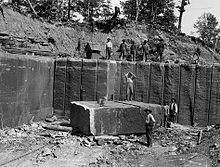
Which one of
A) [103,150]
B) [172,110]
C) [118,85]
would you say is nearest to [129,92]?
[118,85]

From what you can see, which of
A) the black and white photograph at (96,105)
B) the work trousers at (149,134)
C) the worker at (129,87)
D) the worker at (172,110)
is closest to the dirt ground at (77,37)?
the black and white photograph at (96,105)

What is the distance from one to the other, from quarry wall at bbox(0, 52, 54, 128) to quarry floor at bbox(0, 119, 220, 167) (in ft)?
2.46

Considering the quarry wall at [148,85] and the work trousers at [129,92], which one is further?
the work trousers at [129,92]

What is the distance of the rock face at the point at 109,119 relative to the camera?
34.3ft

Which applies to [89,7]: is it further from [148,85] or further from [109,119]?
[109,119]

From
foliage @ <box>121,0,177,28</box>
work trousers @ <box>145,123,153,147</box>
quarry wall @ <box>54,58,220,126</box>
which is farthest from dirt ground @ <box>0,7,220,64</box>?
foliage @ <box>121,0,177,28</box>

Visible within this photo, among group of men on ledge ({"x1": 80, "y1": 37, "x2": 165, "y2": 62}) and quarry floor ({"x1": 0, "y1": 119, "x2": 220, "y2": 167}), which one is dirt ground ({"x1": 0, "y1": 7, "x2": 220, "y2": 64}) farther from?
quarry floor ({"x1": 0, "y1": 119, "x2": 220, "y2": 167})

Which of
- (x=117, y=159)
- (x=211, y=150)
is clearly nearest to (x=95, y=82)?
(x=117, y=159)

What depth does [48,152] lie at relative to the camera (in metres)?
9.44

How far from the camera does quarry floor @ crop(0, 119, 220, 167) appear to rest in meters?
8.70

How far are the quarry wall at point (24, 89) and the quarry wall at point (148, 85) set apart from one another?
2.28 feet

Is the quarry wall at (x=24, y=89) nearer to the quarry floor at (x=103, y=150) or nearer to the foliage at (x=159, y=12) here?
the quarry floor at (x=103, y=150)

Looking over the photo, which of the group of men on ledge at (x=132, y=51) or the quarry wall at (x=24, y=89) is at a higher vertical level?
the group of men on ledge at (x=132, y=51)

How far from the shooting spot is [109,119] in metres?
10.7
